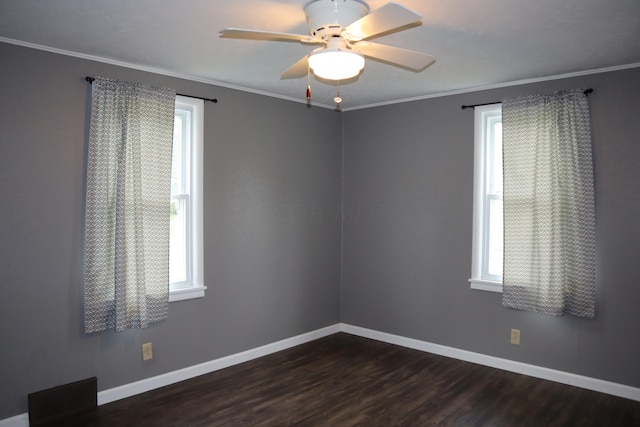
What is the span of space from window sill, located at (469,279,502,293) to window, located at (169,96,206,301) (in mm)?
2442

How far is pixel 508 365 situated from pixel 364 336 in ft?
5.06

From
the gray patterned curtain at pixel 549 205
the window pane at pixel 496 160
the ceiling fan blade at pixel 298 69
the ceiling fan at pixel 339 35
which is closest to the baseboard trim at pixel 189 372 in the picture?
the gray patterned curtain at pixel 549 205

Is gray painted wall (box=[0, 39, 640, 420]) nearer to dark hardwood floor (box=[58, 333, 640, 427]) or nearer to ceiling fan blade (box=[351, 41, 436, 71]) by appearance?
dark hardwood floor (box=[58, 333, 640, 427])

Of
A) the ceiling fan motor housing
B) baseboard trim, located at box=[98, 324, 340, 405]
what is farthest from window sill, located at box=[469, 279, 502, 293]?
the ceiling fan motor housing

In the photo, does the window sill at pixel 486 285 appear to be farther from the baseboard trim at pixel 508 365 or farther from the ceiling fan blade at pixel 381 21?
the ceiling fan blade at pixel 381 21

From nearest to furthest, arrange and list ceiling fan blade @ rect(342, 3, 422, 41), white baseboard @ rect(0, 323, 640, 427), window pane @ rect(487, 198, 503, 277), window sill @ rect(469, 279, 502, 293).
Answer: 1. ceiling fan blade @ rect(342, 3, 422, 41)
2. white baseboard @ rect(0, 323, 640, 427)
3. window sill @ rect(469, 279, 502, 293)
4. window pane @ rect(487, 198, 503, 277)

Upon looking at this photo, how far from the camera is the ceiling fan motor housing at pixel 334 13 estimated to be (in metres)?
2.27

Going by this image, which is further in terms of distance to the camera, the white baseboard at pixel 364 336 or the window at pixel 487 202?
the window at pixel 487 202

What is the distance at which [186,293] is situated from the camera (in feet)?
12.8

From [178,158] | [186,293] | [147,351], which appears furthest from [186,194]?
[147,351]

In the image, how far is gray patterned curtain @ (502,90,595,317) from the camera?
361cm

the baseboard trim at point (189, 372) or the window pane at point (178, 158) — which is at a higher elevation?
the window pane at point (178, 158)

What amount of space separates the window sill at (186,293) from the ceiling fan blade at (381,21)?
98.9 inches

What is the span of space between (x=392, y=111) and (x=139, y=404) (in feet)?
11.6
